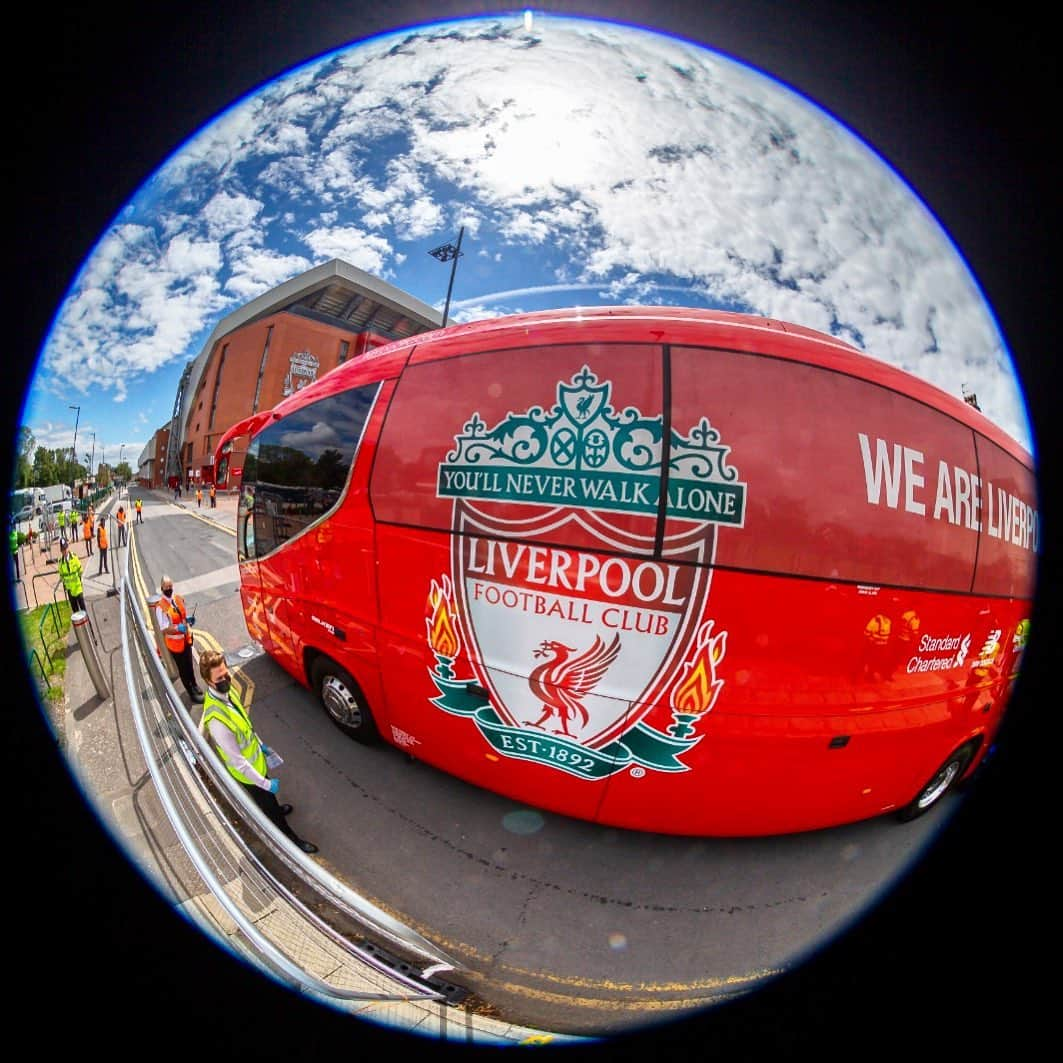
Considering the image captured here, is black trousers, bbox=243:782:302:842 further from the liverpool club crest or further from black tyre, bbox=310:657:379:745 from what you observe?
the liverpool club crest

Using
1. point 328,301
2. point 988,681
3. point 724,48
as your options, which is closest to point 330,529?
point 724,48

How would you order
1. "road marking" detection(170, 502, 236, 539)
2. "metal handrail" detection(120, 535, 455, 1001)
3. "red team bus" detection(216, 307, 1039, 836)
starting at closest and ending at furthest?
"metal handrail" detection(120, 535, 455, 1001), "red team bus" detection(216, 307, 1039, 836), "road marking" detection(170, 502, 236, 539)

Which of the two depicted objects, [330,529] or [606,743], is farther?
[330,529]

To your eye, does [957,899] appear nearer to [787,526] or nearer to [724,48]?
[787,526]

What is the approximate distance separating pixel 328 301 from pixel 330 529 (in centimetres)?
1275

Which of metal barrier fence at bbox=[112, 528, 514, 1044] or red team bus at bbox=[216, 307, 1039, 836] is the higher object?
red team bus at bbox=[216, 307, 1039, 836]

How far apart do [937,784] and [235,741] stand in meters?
5.47

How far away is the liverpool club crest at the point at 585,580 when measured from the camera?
2.27 m

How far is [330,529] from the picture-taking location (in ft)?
11.3

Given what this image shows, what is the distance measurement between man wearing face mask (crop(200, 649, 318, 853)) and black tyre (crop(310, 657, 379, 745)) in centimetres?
83

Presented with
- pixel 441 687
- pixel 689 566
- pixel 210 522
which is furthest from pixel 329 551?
pixel 210 522

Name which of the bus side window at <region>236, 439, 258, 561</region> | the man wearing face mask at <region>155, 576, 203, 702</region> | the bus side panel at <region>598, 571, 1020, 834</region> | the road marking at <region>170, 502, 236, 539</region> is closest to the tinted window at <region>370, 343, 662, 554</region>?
the bus side panel at <region>598, 571, 1020, 834</region>

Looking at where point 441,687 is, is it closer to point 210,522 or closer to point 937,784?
point 937,784

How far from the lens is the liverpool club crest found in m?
2.27
